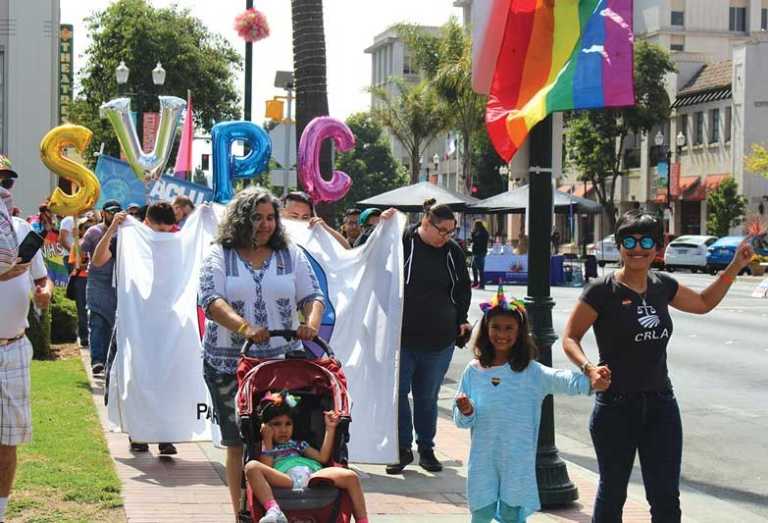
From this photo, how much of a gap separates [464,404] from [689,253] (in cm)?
4208

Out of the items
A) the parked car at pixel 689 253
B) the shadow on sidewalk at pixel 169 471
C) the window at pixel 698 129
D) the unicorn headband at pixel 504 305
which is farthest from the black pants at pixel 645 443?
the window at pixel 698 129

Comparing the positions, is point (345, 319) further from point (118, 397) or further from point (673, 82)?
point (673, 82)

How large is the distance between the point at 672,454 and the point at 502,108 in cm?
296

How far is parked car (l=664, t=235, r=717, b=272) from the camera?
45.9m

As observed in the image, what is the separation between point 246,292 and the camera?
630 centimetres

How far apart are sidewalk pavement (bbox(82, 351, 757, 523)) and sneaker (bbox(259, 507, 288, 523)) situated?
164 centimetres

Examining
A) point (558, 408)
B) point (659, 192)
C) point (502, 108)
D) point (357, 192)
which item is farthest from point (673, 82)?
point (502, 108)

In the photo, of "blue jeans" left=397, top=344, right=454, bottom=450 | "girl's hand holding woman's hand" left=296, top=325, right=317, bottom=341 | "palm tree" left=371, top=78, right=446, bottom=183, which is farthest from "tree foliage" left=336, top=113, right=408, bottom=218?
"girl's hand holding woman's hand" left=296, top=325, right=317, bottom=341

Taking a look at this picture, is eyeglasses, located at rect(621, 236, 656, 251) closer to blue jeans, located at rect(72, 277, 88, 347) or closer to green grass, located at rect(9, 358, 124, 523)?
green grass, located at rect(9, 358, 124, 523)

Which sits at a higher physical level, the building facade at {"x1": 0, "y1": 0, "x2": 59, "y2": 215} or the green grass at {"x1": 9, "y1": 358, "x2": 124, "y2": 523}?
the building facade at {"x1": 0, "y1": 0, "x2": 59, "y2": 215}

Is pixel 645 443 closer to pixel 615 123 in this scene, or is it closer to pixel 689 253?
pixel 689 253

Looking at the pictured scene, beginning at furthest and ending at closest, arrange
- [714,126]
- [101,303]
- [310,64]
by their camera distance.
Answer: [714,126] < [310,64] < [101,303]

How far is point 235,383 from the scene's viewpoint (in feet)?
21.3

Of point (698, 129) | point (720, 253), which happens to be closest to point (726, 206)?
point (698, 129)
